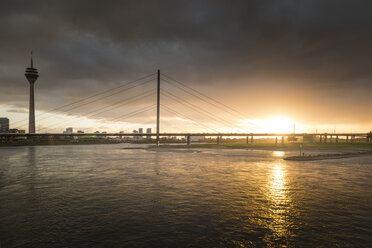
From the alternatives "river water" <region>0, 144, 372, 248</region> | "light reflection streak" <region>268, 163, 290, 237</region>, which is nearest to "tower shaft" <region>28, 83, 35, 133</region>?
"river water" <region>0, 144, 372, 248</region>

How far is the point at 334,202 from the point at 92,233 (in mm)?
12440

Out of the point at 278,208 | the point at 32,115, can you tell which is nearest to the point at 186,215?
the point at 278,208

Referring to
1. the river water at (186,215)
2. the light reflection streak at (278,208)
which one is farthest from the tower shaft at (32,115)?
the light reflection streak at (278,208)

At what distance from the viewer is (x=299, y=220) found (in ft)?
28.8

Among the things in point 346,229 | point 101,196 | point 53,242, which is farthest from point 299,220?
point 101,196

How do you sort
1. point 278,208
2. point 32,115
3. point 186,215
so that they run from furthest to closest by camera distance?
point 32,115, point 278,208, point 186,215

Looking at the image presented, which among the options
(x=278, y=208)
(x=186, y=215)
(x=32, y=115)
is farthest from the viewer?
(x=32, y=115)

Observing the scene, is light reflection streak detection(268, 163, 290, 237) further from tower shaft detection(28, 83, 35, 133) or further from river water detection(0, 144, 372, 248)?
tower shaft detection(28, 83, 35, 133)

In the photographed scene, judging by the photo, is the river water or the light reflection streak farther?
the light reflection streak

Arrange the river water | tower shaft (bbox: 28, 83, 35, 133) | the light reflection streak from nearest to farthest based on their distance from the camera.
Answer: the river water, the light reflection streak, tower shaft (bbox: 28, 83, 35, 133)

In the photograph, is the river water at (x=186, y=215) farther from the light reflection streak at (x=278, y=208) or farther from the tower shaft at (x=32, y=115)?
the tower shaft at (x=32, y=115)

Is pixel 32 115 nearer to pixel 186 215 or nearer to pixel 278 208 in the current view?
pixel 186 215

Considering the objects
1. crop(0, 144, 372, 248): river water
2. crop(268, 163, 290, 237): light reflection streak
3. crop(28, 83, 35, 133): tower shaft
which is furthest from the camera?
crop(28, 83, 35, 133): tower shaft

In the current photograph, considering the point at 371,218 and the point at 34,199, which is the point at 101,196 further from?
the point at 371,218
